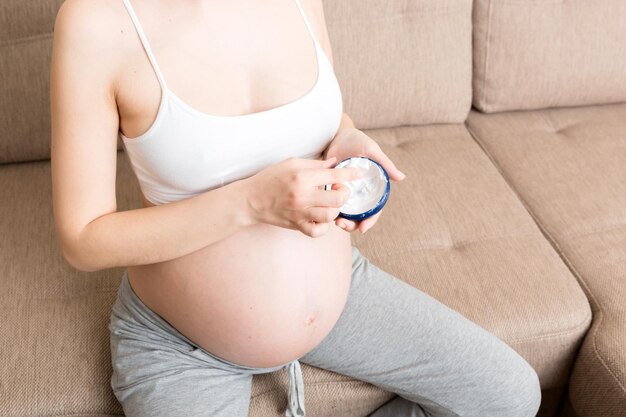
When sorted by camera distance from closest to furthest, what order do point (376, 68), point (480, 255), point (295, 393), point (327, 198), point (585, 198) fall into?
point (327, 198)
point (295, 393)
point (480, 255)
point (585, 198)
point (376, 68)

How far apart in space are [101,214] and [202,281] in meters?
0.18

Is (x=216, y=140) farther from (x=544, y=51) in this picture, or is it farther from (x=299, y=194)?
(x=544, y=51)

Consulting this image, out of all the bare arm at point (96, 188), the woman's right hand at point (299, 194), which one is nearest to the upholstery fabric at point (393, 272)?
the bare arm at point (96, 188)

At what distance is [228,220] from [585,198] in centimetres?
97

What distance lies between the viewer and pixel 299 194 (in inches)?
36.0

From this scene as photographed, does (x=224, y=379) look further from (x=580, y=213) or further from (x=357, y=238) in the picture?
(x=580, y=213)

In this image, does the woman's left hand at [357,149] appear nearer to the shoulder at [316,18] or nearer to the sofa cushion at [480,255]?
the shoulder at [316,18]

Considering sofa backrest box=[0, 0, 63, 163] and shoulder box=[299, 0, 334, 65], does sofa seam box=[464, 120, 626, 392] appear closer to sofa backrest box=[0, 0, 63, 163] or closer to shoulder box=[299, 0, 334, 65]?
shoulder box=[299, 0, 334, 65]

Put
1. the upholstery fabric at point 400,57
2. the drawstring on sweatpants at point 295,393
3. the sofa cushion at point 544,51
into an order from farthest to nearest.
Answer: the sofa cushion at point 544,51 → the upholstery fabric at point 400,57 → the drawstring on sweatpants at point 295,393

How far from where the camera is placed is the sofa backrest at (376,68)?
152cm

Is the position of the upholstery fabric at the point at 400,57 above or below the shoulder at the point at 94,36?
below

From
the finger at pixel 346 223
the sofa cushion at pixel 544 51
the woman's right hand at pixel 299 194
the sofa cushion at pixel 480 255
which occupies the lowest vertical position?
the sofa cushion at pixel 480 255

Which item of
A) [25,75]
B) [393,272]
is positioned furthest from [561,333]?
[25,75]

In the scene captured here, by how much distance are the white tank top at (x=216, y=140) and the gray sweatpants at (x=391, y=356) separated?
235 millimetres
